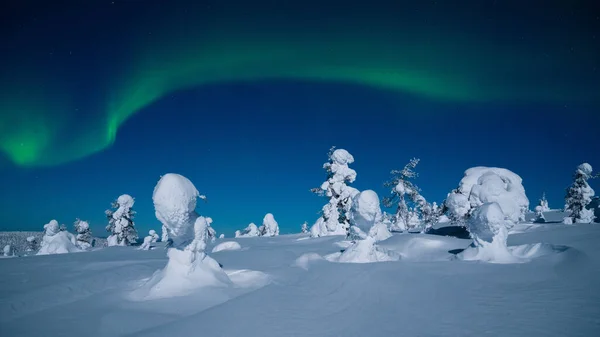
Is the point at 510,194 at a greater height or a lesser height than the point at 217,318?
greater

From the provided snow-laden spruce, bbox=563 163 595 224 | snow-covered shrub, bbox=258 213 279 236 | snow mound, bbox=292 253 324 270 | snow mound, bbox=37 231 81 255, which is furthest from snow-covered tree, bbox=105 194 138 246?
snow-laden spruce, bbox=563 163 595 224

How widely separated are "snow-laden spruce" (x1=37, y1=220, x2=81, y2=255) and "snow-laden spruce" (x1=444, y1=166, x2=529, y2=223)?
3351 cm

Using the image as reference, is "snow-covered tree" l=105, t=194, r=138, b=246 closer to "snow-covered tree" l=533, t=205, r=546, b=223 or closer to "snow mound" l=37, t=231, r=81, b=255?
"snow mound" l=37, t=231, r=81, b=255

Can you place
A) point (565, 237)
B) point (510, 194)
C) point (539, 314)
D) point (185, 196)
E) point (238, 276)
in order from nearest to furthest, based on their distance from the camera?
point (539, 314) < point (185, 196) < point (238, 276) < point (565, 237) < point (510, 194)

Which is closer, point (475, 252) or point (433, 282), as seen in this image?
point (433, 282)

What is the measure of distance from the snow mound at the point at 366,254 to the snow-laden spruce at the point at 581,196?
19.9 meters

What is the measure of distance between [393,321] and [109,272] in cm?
1233

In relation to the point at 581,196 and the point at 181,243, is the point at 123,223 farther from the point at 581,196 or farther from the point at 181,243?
the point at 581,196

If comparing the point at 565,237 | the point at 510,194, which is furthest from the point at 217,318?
the point at 510,194

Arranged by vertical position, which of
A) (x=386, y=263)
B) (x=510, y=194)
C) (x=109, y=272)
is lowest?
(x=386, y=263)

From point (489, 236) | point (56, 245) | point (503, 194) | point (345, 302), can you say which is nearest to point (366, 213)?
point (489, 236)

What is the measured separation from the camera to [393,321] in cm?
690

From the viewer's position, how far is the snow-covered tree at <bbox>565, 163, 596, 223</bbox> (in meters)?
24.7

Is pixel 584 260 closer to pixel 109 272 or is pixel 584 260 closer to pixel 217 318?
pixel 217 318
